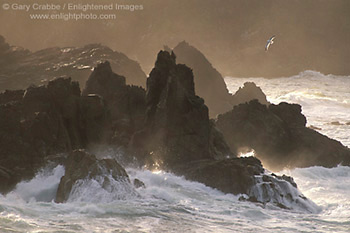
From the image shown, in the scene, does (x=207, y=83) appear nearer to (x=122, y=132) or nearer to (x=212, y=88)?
(x=212, y=88)

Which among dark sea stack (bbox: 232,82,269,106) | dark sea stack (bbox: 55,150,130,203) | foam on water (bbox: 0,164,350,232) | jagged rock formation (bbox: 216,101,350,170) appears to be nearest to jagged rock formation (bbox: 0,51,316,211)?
dark sea stack (bbox: 55,150,130,203)

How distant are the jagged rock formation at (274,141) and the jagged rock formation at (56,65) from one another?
2381cm

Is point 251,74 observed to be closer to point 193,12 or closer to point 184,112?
point 193,12

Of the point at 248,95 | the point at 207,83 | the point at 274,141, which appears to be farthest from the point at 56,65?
the point at 274,141

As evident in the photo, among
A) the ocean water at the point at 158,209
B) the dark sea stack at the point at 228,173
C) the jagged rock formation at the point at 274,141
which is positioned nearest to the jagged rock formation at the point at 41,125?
the ocean water at the point at 158,209

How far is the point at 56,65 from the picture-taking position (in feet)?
239

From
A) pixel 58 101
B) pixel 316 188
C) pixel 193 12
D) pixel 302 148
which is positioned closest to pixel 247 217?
pixel 316 188

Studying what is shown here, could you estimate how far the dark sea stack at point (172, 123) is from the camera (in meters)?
33.9

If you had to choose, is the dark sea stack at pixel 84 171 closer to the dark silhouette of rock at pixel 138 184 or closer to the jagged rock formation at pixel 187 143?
the dark silhouette of rock at pixel 138 184

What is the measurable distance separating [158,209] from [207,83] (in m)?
42.5

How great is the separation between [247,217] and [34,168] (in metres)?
9.93

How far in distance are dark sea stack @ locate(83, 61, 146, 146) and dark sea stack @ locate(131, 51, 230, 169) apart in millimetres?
1377

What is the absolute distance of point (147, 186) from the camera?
29781 mm

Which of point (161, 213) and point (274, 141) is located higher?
point (274, 141)
